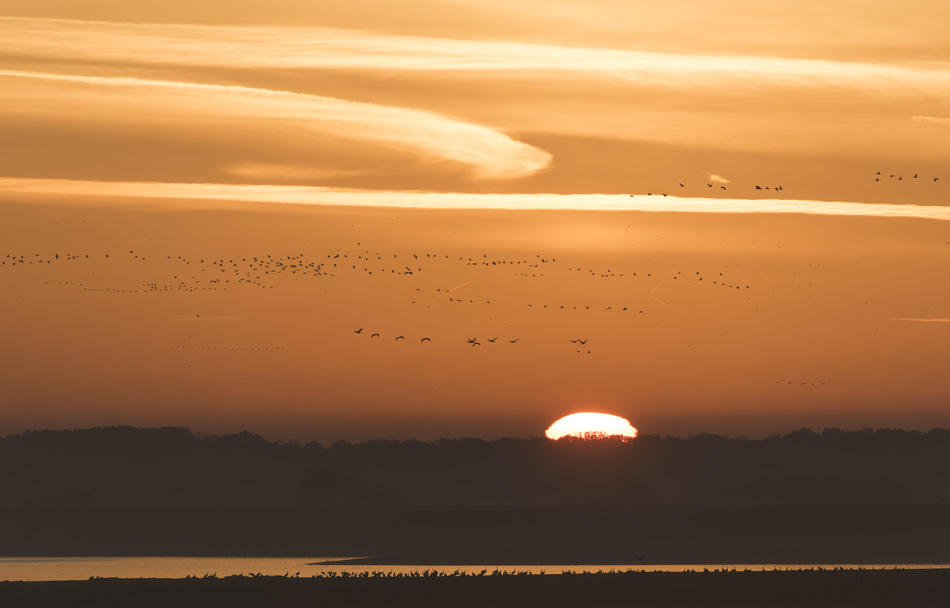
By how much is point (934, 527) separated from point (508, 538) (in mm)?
40093

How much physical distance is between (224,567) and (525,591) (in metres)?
52.2

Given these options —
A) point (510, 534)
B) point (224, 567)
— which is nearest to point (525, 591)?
point (224, 567)

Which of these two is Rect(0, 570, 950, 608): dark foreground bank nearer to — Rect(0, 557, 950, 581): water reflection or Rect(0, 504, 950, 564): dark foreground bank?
Rect(0, 557, 950, 581): water reflection

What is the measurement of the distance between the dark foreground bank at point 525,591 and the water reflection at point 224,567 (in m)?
18.5

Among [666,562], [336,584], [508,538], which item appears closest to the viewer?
[336,584]

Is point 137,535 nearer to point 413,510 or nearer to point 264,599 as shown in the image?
point 413,510

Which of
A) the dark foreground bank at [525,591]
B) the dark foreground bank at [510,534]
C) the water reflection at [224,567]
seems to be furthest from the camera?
the dark foreground bank at [510,534]

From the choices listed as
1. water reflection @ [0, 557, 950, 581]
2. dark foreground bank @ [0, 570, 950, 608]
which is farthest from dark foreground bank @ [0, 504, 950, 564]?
dark foreground bank @ [0, 570, 950, 608]

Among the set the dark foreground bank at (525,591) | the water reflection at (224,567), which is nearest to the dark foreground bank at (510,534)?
the water reflection at (224,567)

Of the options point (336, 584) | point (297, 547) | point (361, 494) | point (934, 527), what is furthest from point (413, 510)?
point (336, 584)

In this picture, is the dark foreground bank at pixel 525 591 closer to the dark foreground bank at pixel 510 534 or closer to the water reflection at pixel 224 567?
the water reflection at pixel 224 567

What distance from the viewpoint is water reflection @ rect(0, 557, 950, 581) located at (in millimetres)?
86438

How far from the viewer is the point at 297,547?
13800 cm

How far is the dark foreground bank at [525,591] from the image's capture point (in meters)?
51.6
